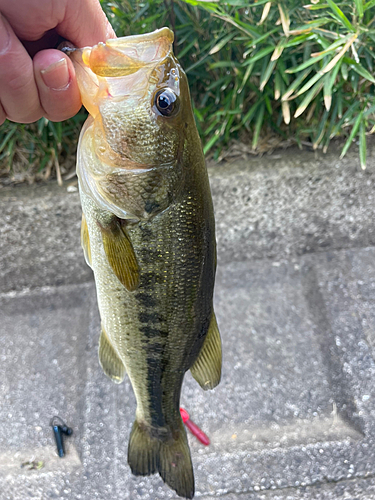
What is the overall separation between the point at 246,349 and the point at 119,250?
1.39 meters

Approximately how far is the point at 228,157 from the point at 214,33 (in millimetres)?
699

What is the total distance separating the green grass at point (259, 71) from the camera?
71.3 inches

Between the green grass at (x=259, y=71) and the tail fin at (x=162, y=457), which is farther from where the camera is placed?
the green grass at (x=259, y=71)

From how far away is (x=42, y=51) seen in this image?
85cm

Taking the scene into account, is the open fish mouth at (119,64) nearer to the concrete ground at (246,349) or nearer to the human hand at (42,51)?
the human hand at (42,51)

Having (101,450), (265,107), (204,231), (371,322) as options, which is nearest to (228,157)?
(265,107)

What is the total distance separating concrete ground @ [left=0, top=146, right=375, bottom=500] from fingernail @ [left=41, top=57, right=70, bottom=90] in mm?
1456

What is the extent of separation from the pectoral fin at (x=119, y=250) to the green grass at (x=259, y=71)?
1282 millimetres

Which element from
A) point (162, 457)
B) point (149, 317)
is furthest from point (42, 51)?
point (162, 457)

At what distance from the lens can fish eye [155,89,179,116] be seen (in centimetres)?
88

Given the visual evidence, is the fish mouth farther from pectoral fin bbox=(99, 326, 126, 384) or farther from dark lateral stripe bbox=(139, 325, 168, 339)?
pectoral fin bbox=(99, 326, 126, 384)

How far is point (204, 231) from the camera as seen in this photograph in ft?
3.30

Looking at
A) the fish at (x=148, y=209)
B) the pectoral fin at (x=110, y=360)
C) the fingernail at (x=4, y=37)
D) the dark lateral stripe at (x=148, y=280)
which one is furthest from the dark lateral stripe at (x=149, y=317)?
the fingernail at (x=4, y=37)

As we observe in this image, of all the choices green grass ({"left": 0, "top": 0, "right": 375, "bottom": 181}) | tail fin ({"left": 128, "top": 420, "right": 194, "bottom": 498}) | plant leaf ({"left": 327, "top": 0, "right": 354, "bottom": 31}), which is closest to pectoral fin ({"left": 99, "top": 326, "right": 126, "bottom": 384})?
tail fin ({"left": 128, "top": 420, "right": 194, "bottom": 498})
